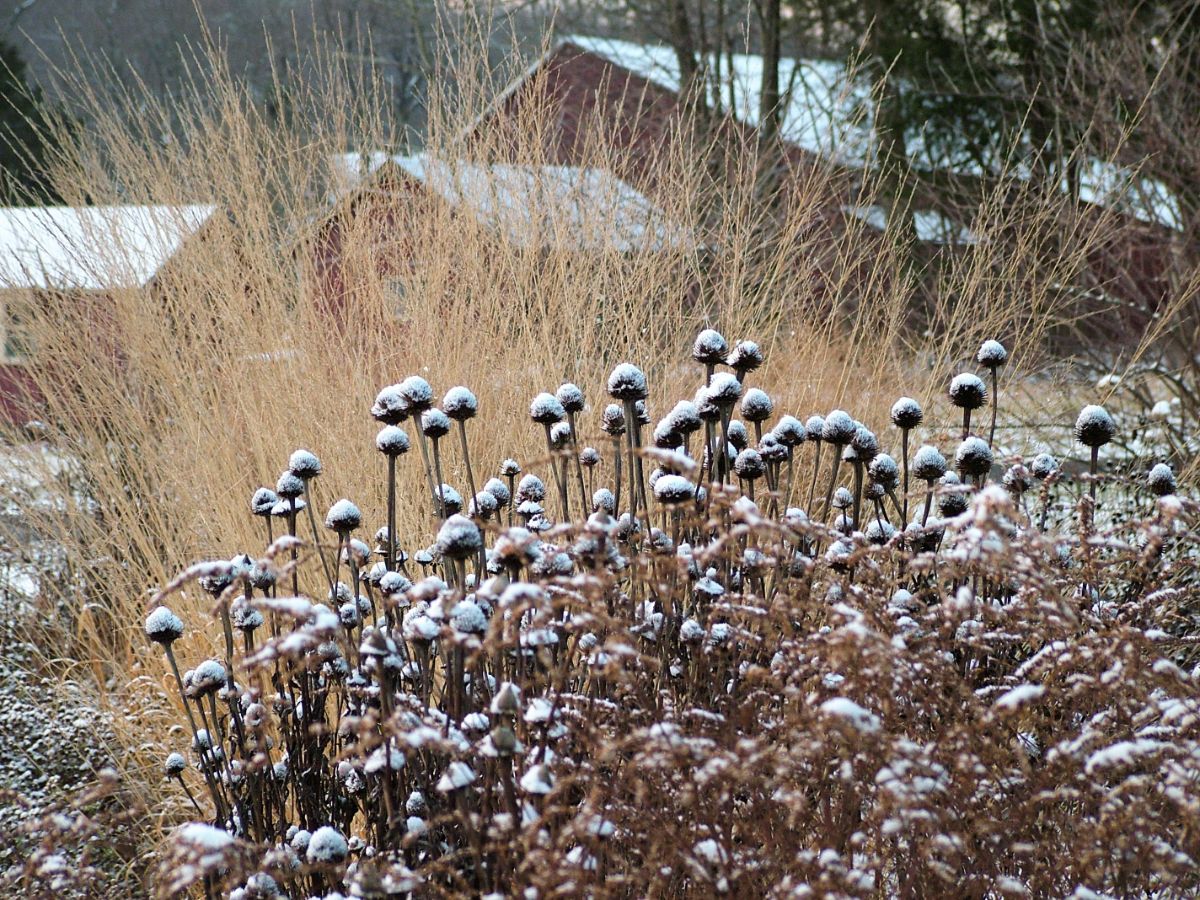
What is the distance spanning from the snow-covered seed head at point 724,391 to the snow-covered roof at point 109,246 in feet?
7.85

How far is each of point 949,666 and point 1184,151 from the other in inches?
182

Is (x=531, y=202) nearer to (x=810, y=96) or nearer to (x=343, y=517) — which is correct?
(x=343, y=517)

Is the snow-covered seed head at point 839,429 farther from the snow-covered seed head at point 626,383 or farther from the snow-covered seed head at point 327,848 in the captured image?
the snow-covered seed head at point 327,848

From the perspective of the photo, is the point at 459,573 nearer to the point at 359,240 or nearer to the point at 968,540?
the point at 968,540

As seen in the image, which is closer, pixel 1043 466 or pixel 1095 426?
pixel 1095 426

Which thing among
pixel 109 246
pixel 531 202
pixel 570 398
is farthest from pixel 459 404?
pixel 109 246

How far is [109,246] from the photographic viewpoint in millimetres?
3506

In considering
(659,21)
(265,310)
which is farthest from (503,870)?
(659,21)

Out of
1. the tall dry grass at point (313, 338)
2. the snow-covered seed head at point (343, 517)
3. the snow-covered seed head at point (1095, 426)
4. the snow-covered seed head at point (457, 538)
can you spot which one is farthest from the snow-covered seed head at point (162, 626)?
the snow-covered seed head at point (1095, 426)

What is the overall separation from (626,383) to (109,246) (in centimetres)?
249

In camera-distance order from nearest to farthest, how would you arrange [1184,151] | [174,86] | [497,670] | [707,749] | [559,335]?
[707,749] → [497,670] → [559,335] → [1184,151] → [174,86]

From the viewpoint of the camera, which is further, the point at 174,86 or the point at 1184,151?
the point at 174,86

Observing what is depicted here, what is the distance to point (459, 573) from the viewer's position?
1.60 m

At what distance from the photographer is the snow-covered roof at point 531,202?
11.3 ft
